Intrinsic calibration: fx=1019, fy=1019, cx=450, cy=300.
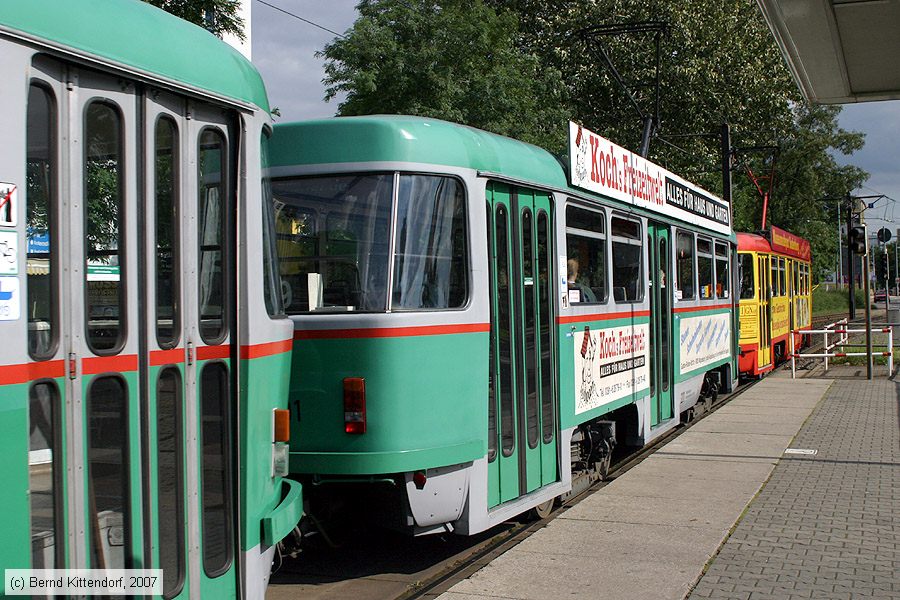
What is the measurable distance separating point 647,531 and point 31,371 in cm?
545

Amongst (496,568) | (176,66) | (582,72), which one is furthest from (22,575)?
(582,72)

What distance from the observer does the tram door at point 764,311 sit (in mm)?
21469

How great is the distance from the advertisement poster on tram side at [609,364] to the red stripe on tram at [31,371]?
557 cm

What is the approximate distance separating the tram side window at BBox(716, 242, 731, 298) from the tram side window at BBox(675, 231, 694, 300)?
1.94 meters

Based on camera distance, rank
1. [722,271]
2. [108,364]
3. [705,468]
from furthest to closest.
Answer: [722,271]
[705,468]
[108,364]

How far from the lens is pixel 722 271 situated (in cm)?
1582

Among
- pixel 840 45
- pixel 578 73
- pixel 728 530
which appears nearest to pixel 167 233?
pixel 728 530

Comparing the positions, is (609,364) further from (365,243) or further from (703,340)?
(703,340)

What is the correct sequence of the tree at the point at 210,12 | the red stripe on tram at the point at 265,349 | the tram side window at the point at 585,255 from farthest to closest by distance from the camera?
the tree at the point at 210,12
the tram side window at the point at 585,255
the red stripe on tram at the point at 265,349

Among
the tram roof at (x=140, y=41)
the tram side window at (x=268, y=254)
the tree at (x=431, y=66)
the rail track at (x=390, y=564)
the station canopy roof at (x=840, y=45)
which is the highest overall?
the tree at (x=431, y=66)

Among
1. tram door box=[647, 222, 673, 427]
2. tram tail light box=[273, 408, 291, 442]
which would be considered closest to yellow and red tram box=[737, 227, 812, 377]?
tram door box=[647, 222, 673, 427]

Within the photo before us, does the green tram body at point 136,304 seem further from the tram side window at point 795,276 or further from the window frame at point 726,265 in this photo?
the tram side window at point 795,276

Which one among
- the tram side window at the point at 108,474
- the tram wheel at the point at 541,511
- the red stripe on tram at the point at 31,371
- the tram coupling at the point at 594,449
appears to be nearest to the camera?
the red stripe on tram at the point at 31,371

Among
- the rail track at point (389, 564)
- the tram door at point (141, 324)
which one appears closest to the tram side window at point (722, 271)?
the rail track at point (389, 564)
